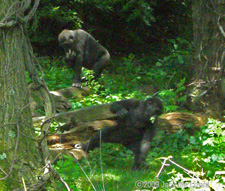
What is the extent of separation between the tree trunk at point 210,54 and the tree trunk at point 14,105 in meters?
4.01

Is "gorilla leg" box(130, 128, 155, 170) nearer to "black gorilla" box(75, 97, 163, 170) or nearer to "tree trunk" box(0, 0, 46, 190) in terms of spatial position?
"black gorilla" box(75, 97, 163, 170)

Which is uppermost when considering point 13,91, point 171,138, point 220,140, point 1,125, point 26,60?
point 26,60

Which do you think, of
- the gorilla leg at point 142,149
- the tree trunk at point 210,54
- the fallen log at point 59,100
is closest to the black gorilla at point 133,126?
the gorilla leg at point 142,149

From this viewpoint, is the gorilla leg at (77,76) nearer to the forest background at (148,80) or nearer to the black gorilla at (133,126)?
the forest background at (148,80)

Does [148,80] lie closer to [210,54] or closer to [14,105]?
[210,54]

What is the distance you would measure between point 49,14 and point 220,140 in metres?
7.78

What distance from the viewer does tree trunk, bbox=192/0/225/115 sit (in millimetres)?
6250

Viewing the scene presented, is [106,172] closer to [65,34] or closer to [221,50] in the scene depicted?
[221,50]

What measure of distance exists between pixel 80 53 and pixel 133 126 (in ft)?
12.9

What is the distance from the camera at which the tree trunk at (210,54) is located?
6.25m

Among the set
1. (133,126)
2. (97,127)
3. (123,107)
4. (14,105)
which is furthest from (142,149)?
(14,105)

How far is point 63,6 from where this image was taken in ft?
38.7

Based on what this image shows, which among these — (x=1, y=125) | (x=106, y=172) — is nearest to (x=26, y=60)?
(x=1, y=125)

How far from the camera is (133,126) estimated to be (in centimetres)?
549
